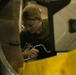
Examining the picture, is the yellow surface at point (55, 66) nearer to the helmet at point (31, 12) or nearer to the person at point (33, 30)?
the person at point (33, 30)

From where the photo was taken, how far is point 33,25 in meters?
1.33

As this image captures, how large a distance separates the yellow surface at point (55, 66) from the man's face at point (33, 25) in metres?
0.86

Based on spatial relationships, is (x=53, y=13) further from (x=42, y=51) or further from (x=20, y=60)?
(x=42, y=51)

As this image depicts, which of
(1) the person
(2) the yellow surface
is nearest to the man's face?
(1) the person

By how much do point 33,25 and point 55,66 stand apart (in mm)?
931

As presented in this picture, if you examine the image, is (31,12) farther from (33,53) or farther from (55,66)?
(55,66)

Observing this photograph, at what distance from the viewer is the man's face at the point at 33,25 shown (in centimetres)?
131

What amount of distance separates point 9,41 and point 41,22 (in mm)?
722

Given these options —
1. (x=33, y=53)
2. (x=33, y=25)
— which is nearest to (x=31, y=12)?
(x=33, y=25)

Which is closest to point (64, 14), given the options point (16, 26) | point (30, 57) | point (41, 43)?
point (16, 26)

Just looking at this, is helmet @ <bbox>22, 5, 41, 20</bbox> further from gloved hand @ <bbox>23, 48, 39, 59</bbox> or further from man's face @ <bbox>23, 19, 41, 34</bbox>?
gloved hand @ <bbox>23, 48, 39, 59</bbox>

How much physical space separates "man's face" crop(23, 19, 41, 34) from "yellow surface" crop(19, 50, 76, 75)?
0.86 m

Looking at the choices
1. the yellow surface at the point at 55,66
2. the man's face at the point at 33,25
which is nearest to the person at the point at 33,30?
the man's face at the point at 33,25

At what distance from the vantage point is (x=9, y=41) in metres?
0.64
